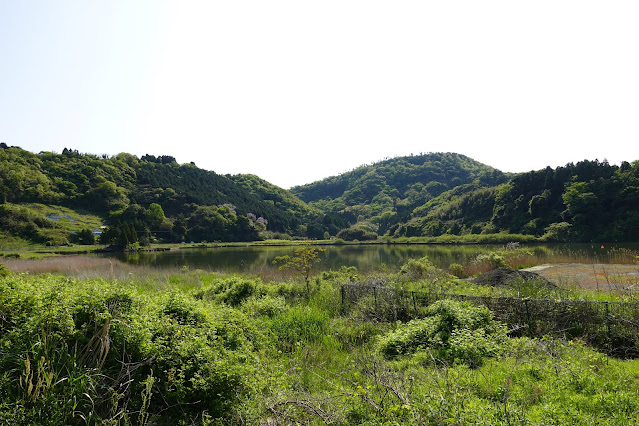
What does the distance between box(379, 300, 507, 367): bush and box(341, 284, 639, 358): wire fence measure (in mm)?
584

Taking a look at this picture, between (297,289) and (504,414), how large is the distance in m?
10.0

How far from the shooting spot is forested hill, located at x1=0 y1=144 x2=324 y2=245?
256ft

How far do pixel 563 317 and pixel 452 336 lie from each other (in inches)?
124

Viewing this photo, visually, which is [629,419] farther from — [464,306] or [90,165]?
[90,165]

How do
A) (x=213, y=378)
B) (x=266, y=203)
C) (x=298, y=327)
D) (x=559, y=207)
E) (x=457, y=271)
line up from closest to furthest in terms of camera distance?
(x=213, y=378) → (x=298, y=327) → (x=457, y=271) → (x=559, y=207) → (x=266, y=203)

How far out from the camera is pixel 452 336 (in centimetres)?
669

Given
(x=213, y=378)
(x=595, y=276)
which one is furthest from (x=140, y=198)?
(x=213, y=378)

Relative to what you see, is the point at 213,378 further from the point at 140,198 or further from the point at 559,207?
the point at 140,198

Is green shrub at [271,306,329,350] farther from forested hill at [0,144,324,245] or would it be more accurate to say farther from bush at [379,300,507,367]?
forested hill at [0,144,324,245]

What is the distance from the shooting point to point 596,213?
207ft

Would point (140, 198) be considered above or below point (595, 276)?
above

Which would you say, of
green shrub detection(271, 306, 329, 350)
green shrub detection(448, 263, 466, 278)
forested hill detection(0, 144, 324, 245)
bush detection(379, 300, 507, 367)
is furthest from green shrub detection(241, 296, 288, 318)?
forested hill detection(0, 144, 324, 245)

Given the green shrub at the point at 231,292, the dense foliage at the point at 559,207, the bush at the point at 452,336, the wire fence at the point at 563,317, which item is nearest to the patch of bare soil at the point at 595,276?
the wire fence at the point at 563,317

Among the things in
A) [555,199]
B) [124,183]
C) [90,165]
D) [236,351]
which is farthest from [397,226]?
[236,351]
